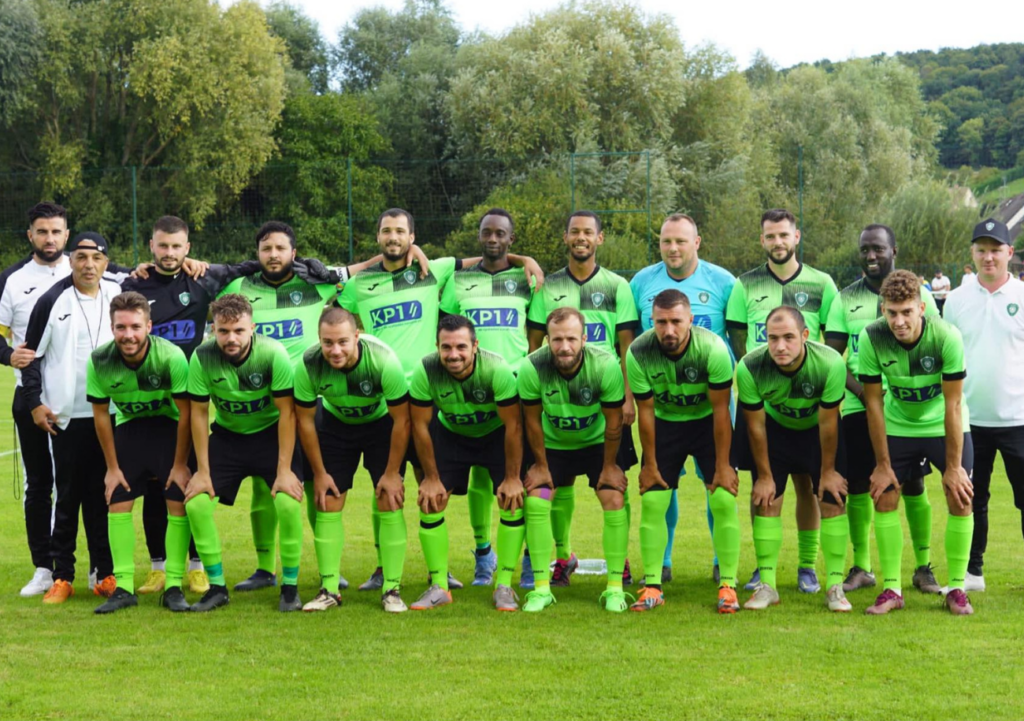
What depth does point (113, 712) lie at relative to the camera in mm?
4523

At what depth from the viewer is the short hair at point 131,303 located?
240 inches

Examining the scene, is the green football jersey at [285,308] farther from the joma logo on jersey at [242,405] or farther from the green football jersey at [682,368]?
the green football jersey at [682,368]

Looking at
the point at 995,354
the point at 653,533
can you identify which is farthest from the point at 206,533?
the point at 995,354

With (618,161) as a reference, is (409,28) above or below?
above

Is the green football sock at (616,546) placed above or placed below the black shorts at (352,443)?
below

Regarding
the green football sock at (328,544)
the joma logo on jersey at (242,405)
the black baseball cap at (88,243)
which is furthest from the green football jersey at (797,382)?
the black baseball cap at (88,243)

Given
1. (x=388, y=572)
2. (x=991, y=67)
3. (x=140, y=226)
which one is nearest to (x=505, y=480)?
(x=388, y=572)

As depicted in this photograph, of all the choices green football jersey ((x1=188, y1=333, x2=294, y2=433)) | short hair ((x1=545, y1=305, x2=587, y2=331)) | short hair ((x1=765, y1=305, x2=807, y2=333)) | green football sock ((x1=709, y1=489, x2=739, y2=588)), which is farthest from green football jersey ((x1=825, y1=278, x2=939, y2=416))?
green football jersey ((x1=188, y1=333, x2=294, y2=433))

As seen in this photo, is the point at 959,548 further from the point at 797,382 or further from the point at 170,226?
the point at 170,226

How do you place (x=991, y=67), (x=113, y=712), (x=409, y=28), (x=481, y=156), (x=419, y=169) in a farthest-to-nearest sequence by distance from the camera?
(x=991, y=67), (x=409, y=28), (x=481, y=156), (x=419, y=169), (x=113, y=712)

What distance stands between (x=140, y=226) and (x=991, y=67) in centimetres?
6793

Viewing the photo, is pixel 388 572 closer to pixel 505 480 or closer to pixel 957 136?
pixel 505 480

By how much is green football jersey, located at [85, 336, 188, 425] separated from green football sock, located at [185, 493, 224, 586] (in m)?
0.60

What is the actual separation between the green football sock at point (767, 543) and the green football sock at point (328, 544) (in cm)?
229
